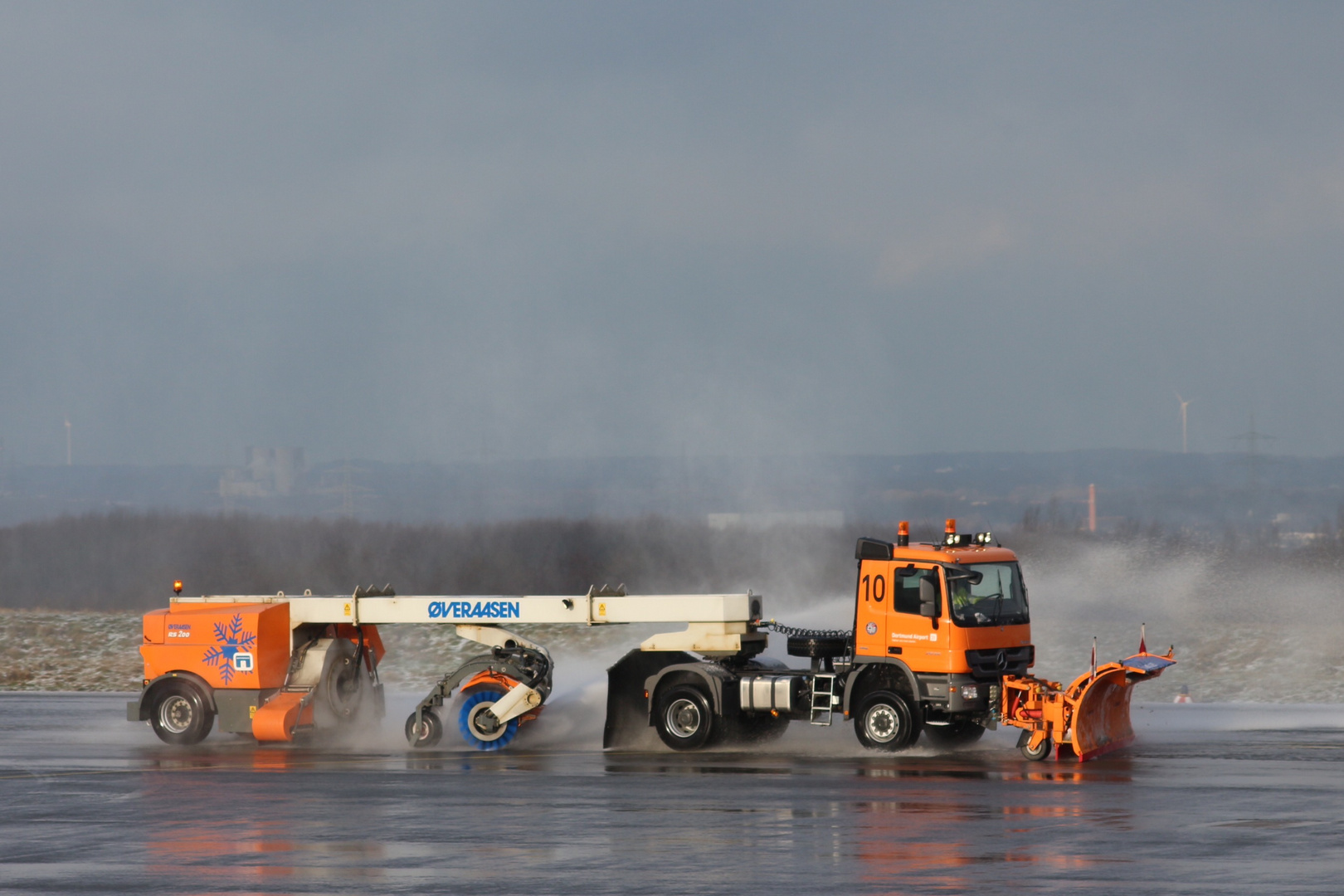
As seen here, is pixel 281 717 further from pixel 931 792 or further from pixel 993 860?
pixel 993 860

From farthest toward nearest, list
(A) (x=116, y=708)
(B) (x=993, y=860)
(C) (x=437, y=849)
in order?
(A) (x=116, y=708), (C) (x=437, y=849), (B) (x=993, y=860)

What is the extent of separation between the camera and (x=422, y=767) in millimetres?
19688

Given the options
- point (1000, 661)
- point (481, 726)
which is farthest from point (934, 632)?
point (481, 726)

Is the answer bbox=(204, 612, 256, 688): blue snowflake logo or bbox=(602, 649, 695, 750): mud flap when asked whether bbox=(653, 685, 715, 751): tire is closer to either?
bbox=(602, 649, 695, 750): mud flap

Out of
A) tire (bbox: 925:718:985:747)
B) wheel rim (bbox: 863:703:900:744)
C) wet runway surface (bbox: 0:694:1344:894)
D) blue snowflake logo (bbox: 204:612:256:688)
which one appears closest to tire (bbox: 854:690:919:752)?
wheel rim (bbox: 863:703:900:744)

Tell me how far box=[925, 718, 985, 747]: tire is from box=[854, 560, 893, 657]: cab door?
180cm

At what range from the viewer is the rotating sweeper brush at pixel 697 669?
19.9 metres

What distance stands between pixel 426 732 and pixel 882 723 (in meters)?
6.63

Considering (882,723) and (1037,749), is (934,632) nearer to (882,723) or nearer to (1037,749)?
(882,723)

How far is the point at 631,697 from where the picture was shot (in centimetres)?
2189

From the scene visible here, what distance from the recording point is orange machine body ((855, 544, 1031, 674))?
19922 millimetres

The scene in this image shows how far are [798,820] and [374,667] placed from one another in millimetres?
10648

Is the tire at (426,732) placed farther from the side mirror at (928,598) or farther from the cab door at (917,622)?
the side mirror at (928,598)

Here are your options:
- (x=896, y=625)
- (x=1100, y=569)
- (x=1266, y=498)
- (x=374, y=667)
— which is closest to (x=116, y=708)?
(x=374, y=667)
